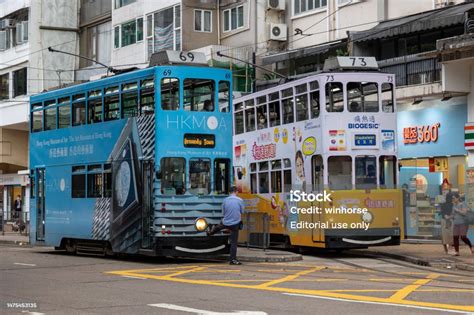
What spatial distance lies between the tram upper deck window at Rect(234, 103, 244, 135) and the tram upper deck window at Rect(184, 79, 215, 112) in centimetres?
652

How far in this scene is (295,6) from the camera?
38156 mm

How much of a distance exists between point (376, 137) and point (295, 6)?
17.9 metres

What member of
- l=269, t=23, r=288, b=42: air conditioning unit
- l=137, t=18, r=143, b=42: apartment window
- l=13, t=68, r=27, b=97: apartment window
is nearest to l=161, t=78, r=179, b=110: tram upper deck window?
l=269, t=23, r=288, b=42: air conditioning unit

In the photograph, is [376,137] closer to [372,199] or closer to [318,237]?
[372,199]

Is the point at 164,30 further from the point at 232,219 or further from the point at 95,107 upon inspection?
the point at 232,219

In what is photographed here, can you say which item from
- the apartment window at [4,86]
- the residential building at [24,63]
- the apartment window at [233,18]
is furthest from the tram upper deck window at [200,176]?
the apartment window at [4,86]

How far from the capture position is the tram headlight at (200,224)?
19.2m

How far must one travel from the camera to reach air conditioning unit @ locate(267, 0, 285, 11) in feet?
125

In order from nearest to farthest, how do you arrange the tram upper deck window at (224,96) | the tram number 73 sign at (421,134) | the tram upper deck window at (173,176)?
the tram upper deck window at (173,176) → the tram upper deck window at (224,96) → the tram number 73 sign at (421,134)

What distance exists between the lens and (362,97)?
Result: 71.5 feet

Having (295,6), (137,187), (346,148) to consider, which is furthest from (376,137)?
(295,6)

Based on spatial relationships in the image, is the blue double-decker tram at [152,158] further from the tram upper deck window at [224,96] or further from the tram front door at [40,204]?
the tram front door at [40,204]

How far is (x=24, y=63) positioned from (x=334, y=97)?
30.9m

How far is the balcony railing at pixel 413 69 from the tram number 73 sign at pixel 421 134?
1.69 m
